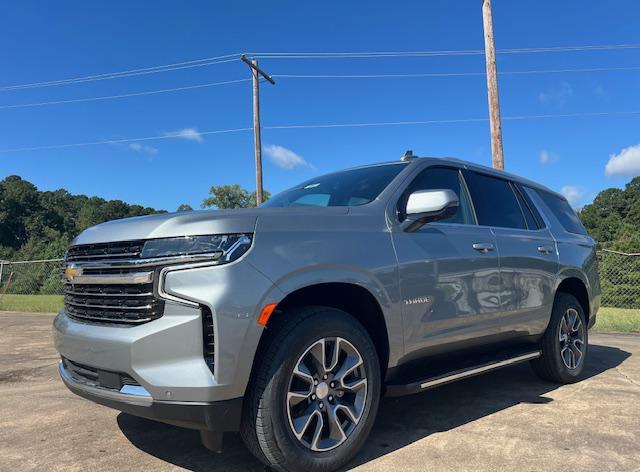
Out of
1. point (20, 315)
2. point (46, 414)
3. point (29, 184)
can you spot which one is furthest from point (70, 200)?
point (46, 414)

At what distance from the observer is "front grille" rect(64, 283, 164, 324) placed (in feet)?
8.51

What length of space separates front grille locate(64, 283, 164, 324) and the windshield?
1.62 metres

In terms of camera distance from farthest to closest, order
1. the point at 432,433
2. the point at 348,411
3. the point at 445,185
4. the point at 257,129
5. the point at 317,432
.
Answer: the point at 257,129, the point at 445,185, the point at 432,433, the point at 348,411, the point at 317,432

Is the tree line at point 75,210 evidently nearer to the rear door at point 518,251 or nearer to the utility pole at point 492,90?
the utility pole at point 492,90

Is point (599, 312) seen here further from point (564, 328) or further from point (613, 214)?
point (613, 214)

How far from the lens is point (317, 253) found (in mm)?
2912

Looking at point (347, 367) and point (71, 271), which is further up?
point (71, 271)

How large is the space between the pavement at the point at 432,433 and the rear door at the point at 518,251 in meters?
0.72


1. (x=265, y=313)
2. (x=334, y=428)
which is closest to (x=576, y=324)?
(x=334, y=428)

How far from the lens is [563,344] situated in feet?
16.7

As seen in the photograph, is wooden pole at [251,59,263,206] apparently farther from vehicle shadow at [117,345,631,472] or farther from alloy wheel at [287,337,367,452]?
alloy wheel at [287,337,367,452]

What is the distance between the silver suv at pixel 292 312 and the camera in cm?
251

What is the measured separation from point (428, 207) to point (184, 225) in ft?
5.20

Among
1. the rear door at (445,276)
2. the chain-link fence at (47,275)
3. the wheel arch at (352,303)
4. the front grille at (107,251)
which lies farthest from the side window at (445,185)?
the chain-link fence at (47,275)
